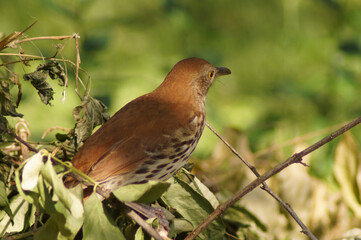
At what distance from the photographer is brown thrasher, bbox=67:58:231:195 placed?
1.55 meters

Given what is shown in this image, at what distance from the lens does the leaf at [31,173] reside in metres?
1.18

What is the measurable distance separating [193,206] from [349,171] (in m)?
0.90

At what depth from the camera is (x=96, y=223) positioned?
1323mm

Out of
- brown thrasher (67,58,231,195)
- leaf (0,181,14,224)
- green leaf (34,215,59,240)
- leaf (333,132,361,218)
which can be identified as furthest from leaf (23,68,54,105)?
leaf (333,132,361,218)

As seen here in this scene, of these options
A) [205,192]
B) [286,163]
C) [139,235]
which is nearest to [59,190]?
[139,235]

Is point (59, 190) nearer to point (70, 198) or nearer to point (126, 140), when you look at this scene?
point (70, 198)

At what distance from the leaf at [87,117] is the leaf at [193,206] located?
30 centimetres

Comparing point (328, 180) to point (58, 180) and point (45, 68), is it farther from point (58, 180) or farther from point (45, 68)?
point (58, 180)

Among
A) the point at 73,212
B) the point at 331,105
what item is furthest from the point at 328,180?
the point at 73,212

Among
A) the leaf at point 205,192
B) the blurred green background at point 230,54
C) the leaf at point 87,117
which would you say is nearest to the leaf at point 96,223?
the leaf at point 87,117

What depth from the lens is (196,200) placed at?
1.69m

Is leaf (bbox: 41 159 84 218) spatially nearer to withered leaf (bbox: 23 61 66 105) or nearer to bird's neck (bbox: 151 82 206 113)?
withered leaf (bbox: 23 61 66 105)

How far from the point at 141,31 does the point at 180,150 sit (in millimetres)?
3001

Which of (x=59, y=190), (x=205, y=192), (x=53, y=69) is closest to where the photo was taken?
(x=59, y=190)
